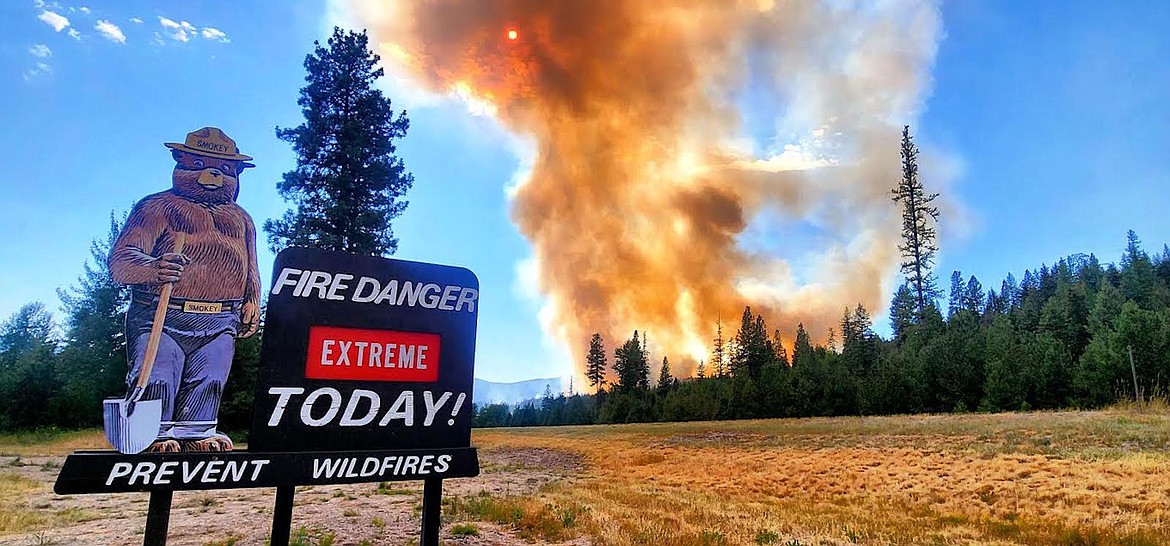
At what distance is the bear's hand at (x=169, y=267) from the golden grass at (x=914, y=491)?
26.8 ft

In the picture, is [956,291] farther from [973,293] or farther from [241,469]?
[241,469]

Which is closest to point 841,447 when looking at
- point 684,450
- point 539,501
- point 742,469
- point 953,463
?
point 742,469

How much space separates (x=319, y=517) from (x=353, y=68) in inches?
796

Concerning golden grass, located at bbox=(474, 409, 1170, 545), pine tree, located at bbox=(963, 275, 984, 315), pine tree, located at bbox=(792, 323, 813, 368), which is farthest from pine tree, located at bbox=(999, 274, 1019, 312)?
golden grass, located at bbox=(474, 409, 1170, 545)

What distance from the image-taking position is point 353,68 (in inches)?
1014

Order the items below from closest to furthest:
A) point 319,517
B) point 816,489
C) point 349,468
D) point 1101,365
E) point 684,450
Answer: point 349,468 → point 319,517 → point 816,489 → point 684,450 → point 1101,365


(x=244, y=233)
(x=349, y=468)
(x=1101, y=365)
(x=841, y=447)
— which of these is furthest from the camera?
(x=1101, y=365)

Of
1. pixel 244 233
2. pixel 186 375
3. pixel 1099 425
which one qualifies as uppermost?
pixel 244 233

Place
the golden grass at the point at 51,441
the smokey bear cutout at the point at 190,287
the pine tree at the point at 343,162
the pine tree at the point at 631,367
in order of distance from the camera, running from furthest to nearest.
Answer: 1. the pine tree at the point at 631,367
2. the golden grass at the point at 51,441
3. the pine tree at the point at 343,162
4. the smokey bear cutout at the point at 190,287

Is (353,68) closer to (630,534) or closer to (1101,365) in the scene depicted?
(630,534)

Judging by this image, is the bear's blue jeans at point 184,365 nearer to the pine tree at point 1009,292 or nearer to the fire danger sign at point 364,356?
the fire danger sign at point 364,356

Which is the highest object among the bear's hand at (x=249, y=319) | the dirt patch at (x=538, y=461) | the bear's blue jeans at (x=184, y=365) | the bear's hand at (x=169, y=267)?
the bear's hand at (x=169, y=267)

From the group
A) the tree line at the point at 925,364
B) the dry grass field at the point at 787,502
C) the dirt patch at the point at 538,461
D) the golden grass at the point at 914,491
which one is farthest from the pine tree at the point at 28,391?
the tree line at the point at 925,364

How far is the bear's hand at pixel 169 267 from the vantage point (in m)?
7.33
